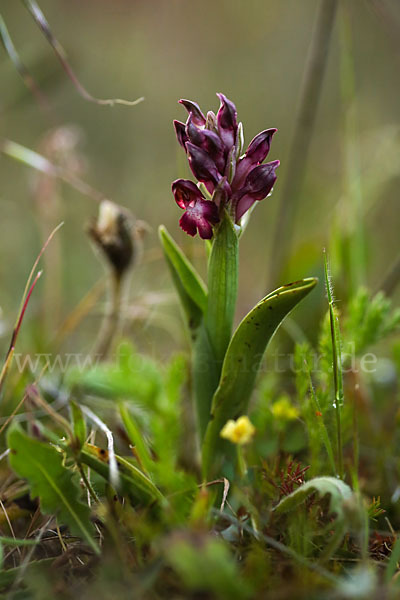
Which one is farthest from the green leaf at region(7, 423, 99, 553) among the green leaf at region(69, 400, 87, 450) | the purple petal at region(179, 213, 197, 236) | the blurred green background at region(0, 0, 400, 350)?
the blurred green background at region(0, 0, 400, 350)

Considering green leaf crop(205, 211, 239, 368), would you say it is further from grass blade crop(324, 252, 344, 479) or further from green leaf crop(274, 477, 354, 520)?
green leaf crop(274, 477, 354, 520)

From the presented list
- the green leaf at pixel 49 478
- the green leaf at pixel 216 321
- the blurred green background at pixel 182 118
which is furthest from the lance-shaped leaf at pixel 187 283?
the blurred green background at pixel 182 118

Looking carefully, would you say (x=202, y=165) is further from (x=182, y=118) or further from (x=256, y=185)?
(x=182, y=118)

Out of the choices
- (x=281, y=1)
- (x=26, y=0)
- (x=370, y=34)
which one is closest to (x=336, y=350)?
(x=26, y=0)

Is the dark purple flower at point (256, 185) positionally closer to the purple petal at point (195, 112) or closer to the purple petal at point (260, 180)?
the purple petal at point (260, 180)

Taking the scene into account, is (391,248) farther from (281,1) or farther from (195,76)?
(281,1)

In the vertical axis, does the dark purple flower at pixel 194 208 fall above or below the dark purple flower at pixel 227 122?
below
